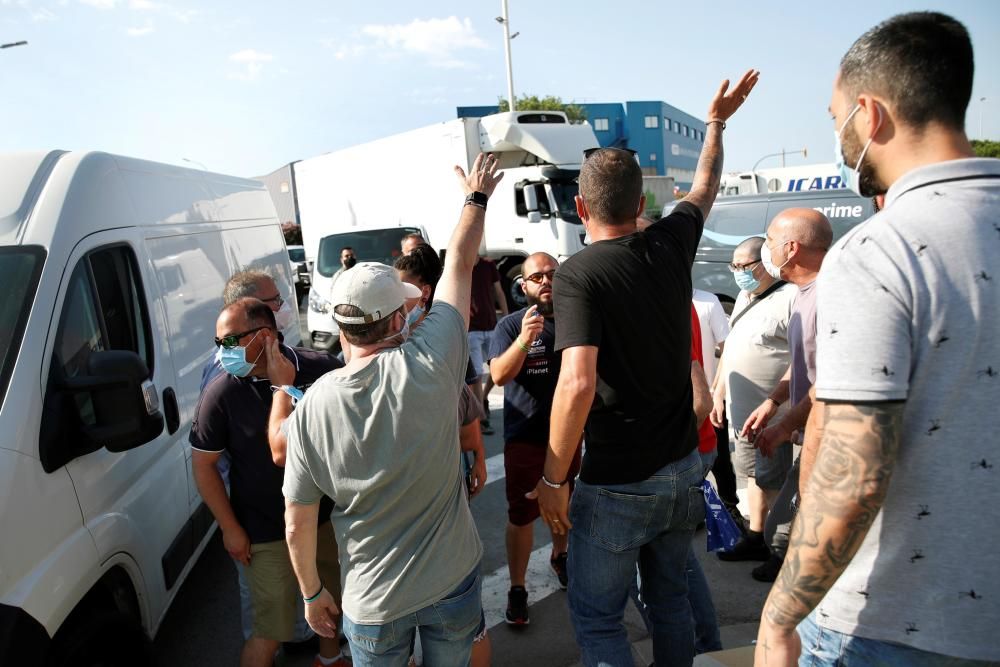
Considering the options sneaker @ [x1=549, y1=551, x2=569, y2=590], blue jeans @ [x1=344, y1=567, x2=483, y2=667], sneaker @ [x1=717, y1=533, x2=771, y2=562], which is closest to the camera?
blue jeans @ [x1=344, y1=567, x2=483, y2=667]

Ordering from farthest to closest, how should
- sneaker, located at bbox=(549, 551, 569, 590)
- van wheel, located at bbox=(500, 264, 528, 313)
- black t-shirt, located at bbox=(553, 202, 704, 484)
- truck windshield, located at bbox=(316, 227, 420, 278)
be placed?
van wheel, located at bbox=(500, 264, 528, 313), truck windshield, located at bbox=(316, 227, 420, 278), sneaker, located at bbox=(549, 551, 569, 590), black t-shirt, located at bbox=(553, 202, 704, 484)

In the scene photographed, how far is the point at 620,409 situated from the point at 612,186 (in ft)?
2.44

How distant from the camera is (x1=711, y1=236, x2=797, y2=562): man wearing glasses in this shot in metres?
3.51

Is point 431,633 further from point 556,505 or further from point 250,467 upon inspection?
point 250,467

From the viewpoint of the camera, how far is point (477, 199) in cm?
236

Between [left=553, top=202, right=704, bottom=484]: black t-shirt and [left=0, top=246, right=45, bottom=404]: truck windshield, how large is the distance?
1807 mm

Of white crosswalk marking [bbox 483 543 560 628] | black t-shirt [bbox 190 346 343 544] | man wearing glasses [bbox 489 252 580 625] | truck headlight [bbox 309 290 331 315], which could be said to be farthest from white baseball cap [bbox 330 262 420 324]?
truck headlight [bbox 309 290 331 315]

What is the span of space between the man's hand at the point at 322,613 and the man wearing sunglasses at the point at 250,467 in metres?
0.49

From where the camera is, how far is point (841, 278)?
45.8 inches

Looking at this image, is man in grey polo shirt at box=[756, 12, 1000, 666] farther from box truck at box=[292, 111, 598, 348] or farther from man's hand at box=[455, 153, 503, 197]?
box truck at box=[292, 111, 598, 348]

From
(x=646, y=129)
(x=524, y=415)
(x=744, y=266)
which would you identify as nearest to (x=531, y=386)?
(x=524, y=415)

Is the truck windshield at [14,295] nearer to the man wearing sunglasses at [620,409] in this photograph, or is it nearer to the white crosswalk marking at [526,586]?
the man wearing sunglasses at [620,409]

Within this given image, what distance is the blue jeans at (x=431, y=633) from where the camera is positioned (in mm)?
1975

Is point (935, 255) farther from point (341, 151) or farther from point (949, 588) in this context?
point (341, 151)
